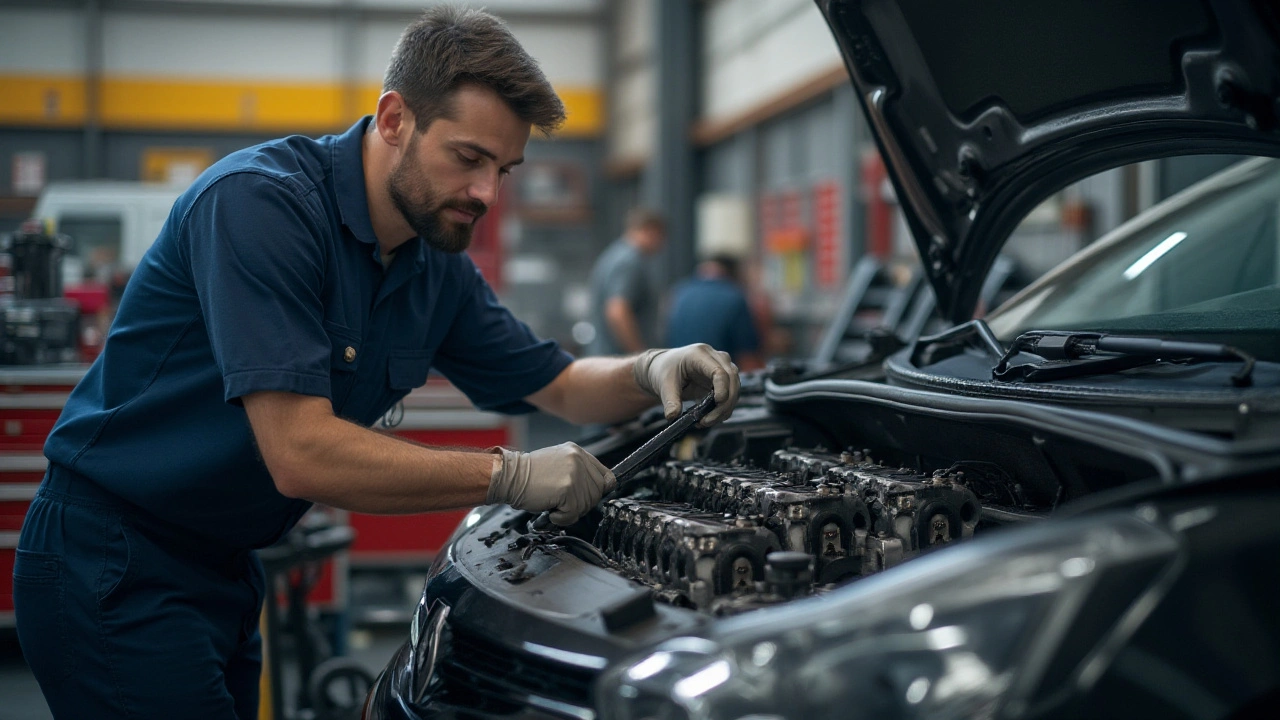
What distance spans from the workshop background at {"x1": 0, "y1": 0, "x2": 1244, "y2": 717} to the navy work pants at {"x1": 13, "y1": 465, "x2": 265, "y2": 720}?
1.47 m

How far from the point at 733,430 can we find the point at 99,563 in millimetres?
1064

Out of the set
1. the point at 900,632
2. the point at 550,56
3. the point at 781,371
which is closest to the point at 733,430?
the point at 781,371

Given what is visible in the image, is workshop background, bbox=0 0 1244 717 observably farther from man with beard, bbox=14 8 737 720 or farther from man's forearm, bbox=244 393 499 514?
man's forearm, bbox=244 393 499 514

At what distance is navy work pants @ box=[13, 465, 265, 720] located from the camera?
1562 mm

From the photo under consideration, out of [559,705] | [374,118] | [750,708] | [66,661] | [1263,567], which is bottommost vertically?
[66,661]

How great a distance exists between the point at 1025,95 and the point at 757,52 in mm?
6384

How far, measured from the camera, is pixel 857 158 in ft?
20.7

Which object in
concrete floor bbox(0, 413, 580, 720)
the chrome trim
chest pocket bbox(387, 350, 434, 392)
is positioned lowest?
concrete floor bbox(0, 413, 580, 720)

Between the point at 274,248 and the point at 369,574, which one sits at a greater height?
the point at 274,248

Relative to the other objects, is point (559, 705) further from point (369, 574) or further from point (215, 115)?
point (215, 115)

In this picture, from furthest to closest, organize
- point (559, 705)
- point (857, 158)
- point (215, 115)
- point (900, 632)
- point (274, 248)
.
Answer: point (215, 115) → point (857, 158) → point (274, 248) → point (559, 705) → point (900, 632)

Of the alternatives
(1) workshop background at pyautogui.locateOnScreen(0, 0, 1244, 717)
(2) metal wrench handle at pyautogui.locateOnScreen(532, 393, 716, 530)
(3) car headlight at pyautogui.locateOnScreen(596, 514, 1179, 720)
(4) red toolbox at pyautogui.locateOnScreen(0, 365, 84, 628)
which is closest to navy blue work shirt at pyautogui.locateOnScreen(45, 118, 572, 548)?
(2) metal wrench handle at pyautogui.locateOnScreen(532, 393, 716, 530)

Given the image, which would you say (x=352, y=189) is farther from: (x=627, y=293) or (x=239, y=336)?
(x=627, y=293)

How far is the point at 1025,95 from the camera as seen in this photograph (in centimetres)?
180
